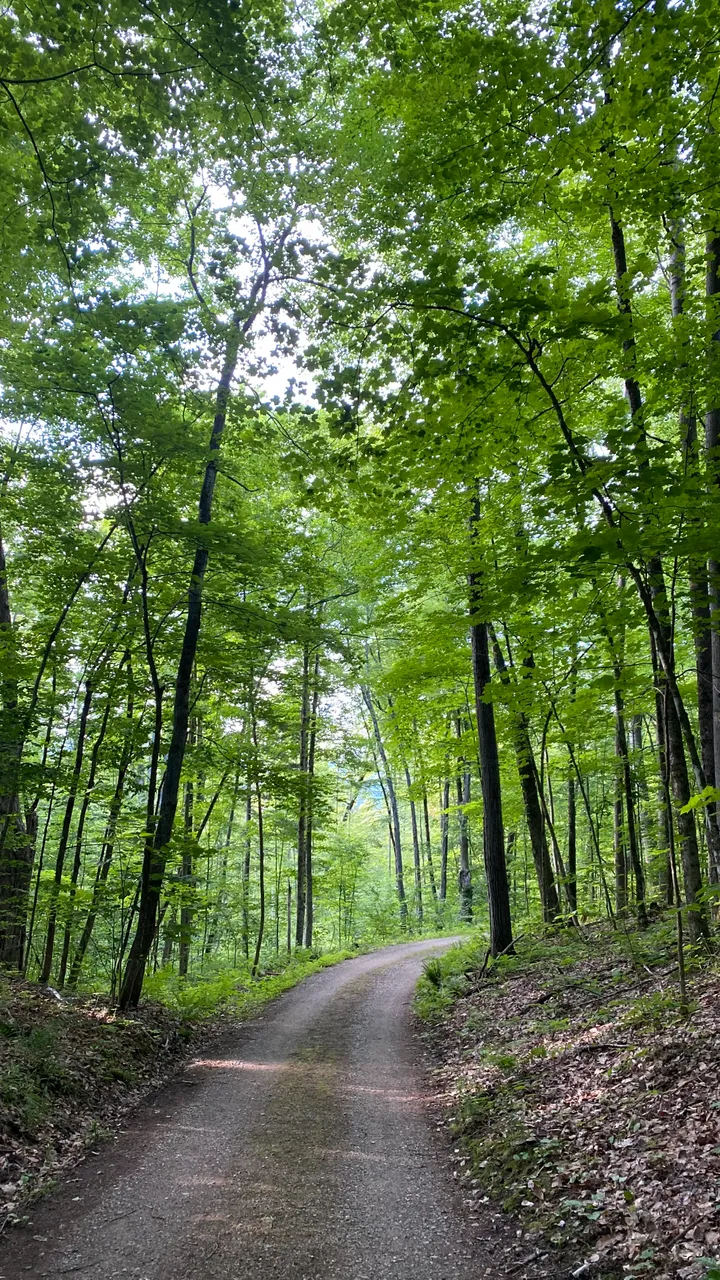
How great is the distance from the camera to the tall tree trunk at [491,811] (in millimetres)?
11016

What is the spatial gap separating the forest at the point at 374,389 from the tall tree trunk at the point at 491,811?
0.08 m

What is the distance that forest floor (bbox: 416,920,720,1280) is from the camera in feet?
11.2

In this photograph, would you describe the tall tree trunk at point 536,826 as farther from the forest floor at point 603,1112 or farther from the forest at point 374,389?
the forest floor at point 603,1112

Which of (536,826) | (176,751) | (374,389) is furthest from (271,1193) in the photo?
(536,826)

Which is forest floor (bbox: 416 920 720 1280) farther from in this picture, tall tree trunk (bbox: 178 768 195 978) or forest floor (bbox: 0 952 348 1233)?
tall tree trunk (bbox: 178 768 195 978)

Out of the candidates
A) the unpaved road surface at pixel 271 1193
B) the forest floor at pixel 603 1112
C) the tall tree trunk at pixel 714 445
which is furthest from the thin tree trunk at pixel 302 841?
the tall tree trunk at pixel 714 445

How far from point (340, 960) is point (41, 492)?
1436 centimetres

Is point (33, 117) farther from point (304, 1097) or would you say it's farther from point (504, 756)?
point (504, 756)

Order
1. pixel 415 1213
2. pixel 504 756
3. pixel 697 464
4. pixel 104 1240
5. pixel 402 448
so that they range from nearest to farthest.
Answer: pixel 104 1240 → pixel 415 1213 → pixel 697 464 → pixel 402 448 → pixel 504 756

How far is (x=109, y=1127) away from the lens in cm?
599

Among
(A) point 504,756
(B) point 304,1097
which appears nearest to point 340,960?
(A) point 504,756

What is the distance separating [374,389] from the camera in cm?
601

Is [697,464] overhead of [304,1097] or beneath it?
overhead

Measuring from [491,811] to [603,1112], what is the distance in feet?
22.1
